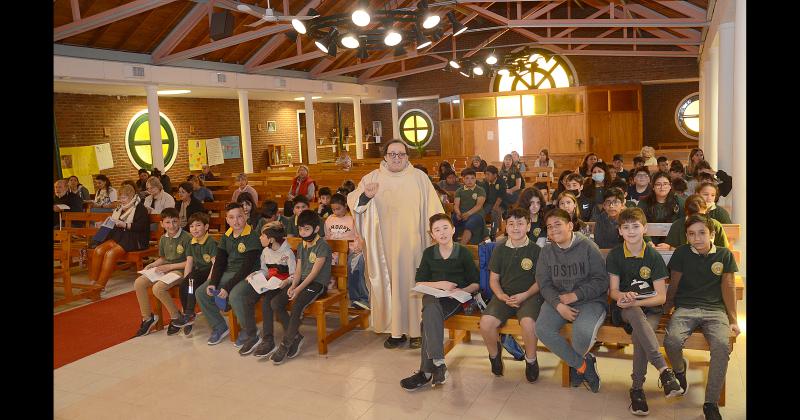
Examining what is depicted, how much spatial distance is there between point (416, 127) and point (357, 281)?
68.9 ft

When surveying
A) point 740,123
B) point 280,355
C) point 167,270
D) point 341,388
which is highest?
point 740,123

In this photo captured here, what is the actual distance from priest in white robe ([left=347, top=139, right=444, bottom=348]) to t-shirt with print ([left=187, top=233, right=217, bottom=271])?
5.33 feet

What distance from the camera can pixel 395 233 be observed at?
555cm

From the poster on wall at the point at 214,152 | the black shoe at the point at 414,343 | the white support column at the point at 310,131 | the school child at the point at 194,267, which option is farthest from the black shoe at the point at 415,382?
the poster on wall at the point at 214,152

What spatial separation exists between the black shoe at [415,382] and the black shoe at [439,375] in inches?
2.3

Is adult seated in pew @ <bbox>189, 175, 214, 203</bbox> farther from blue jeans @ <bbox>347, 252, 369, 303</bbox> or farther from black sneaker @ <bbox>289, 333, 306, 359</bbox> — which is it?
black sneaker @ <bbox>289, 333, 306, 359</bbox>

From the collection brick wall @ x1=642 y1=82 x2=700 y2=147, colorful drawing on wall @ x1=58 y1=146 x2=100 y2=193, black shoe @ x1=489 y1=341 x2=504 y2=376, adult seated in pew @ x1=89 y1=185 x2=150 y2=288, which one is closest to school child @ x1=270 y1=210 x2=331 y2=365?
black shoe @ x1=489 y1=341 x2=504 y2=376

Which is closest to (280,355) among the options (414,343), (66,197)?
(414,343)

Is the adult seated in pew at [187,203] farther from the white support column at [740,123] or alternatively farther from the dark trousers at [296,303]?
the white support column at [740,123]

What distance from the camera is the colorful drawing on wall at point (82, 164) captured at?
48.4 ft

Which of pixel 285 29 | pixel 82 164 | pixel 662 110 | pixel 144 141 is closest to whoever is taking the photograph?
pixel 285 29

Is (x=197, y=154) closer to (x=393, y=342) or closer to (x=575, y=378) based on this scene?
(x=393, y=342)
